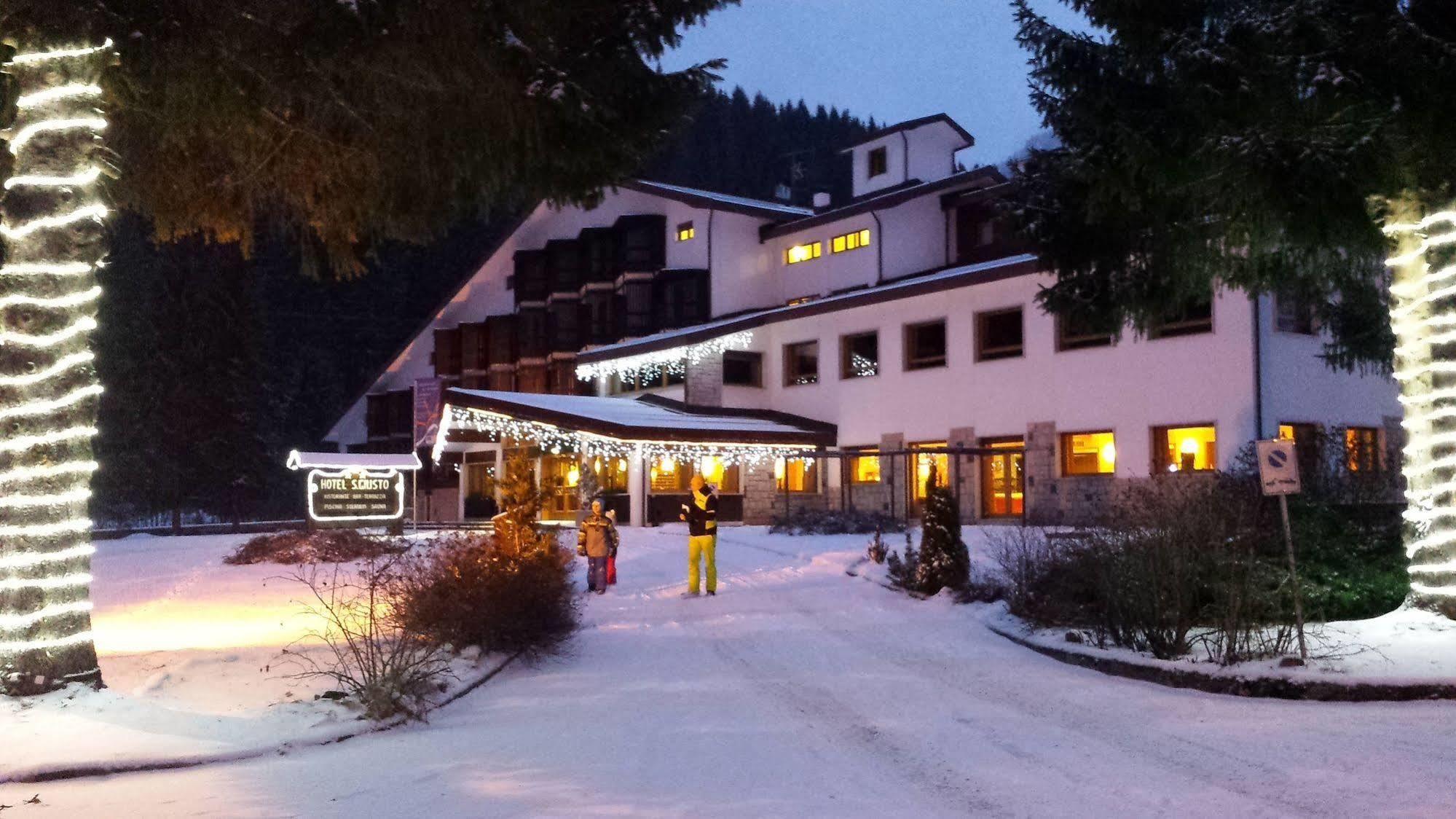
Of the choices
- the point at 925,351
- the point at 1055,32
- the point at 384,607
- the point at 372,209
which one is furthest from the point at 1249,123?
the point at 925,351

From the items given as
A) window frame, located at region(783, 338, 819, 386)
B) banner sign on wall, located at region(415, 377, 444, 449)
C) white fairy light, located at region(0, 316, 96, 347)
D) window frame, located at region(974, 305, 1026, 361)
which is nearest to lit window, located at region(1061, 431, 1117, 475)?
window frame, located at region(974, 305, 1026, 361)

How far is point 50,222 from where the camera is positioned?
970cm

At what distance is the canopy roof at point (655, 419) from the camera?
1271 inches

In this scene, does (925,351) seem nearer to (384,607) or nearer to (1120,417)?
(1120,417)

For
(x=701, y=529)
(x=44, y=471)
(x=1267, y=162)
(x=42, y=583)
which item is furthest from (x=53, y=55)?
(x=701, y=529)

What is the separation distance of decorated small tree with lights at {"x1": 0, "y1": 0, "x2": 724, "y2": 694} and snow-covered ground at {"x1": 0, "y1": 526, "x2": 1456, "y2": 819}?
1.80m

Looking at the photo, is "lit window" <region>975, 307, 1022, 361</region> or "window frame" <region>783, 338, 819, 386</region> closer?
"lit window" <region>975, 307, 1022, 361</region>

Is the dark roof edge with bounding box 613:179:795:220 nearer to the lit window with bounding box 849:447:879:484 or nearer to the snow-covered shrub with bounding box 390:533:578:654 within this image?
the lit window with bounding box 849:447:879:484

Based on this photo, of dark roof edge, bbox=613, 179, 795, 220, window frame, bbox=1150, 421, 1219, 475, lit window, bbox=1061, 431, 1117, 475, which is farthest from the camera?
dark roof edge, bbox=613, 179, 795, 220

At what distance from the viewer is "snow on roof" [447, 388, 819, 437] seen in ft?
108

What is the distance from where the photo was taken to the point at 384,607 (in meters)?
14.1

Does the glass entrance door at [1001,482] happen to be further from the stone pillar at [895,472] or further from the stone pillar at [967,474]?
the stone pillar at [895,472]

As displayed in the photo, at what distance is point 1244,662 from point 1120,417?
17129 millimetres

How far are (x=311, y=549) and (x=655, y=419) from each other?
1064cm
